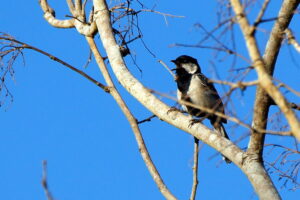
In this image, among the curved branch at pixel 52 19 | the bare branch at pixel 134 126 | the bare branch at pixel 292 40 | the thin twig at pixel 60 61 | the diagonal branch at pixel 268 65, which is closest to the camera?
the bare branch at pixel 292 40

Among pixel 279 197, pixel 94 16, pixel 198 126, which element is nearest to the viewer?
pixel 279 197

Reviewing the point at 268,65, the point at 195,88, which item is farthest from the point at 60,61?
the point at 195,88

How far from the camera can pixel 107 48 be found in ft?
18.0

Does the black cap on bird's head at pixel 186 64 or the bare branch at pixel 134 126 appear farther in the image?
the black cap on bird's head at pixel 186 64

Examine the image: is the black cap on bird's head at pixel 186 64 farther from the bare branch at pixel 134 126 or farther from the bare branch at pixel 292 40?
the bare branch at pixel 292 40

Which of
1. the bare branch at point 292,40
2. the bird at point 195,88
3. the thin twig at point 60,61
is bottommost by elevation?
the bare branch at point 292,40

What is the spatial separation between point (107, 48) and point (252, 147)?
1.77 meters

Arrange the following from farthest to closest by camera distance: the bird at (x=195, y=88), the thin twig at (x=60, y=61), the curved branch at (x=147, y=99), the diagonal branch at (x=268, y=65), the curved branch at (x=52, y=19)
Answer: the bird at (x=195, y=88) → the curved branch at (x=52, y=19) → the thin twig at (x=60, y=61) → the curved branch at (x=147, y=99) → the diagonal branch at (x=268, y=65)

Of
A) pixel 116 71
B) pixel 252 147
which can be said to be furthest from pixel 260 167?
pixel 116 71

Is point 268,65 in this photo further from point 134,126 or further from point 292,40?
point 134,126

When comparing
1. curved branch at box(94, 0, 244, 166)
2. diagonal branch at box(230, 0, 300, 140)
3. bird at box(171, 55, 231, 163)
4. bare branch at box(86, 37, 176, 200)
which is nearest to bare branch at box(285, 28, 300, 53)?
diagonal branch at box(230, 0, 300, 140)

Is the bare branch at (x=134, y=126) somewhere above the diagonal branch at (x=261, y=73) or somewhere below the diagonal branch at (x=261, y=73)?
above

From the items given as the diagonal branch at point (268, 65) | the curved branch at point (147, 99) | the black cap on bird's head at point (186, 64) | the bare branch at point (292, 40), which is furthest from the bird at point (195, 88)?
the bare branch at point (292, 40)

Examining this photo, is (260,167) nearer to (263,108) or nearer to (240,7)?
(263,108)
